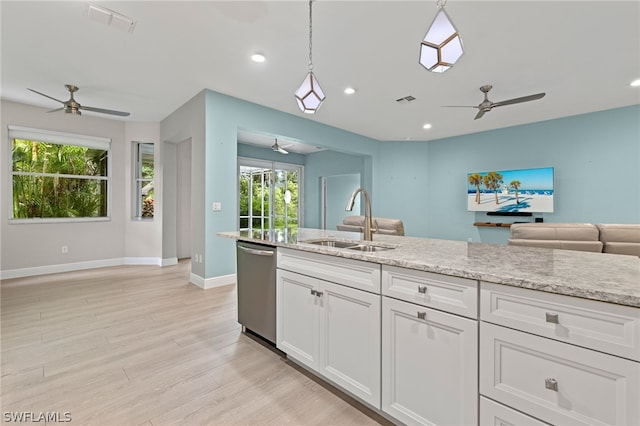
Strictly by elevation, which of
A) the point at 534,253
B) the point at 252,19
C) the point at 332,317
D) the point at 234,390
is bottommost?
the point at 234,390

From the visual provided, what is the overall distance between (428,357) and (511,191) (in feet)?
19.5

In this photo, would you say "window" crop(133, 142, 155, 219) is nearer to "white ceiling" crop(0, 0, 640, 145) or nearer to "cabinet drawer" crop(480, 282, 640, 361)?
"white ceiling" crop(0, 0, 640, 145)

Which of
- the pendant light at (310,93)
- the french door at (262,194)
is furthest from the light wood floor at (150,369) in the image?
the french door at (262,194)

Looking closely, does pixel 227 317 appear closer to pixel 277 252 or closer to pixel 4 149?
pixel 277 252

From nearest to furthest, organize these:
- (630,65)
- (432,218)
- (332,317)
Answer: (332,317), (630,65), (432,218)

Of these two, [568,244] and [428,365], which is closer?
[428,365]

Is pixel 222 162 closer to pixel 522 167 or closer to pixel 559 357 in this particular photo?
pixel 559 357

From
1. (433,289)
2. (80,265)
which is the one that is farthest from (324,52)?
(80,265)

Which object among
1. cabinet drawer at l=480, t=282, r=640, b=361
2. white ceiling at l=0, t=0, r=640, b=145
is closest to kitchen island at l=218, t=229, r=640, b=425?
cabinet drawer at l=480, t=282, r=640, b=361

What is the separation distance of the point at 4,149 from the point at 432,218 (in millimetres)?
8345

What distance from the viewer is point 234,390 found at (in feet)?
5.62

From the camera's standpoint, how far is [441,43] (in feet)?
4.52

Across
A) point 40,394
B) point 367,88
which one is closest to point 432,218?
point 367,88

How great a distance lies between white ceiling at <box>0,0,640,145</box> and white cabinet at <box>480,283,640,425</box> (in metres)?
2.39
